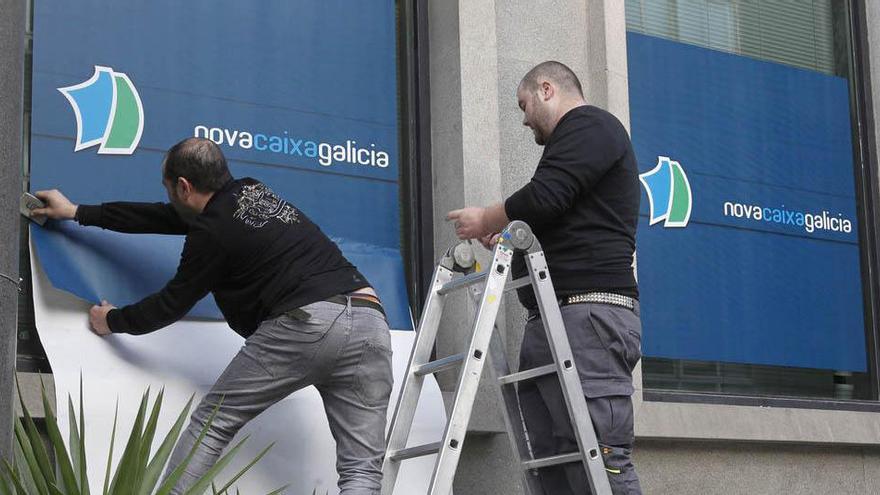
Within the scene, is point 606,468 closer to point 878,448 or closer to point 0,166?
point 0,166

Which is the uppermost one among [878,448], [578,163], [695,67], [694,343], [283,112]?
[695,67]

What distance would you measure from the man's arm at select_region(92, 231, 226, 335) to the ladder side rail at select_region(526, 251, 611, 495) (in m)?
1.18

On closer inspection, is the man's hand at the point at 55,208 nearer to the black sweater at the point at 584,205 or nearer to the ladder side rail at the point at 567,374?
the black sweater at the point at 584,205

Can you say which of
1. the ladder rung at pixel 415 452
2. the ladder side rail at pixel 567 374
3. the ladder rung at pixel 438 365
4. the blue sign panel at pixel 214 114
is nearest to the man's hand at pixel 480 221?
the ladder side rail at pixel 567 374

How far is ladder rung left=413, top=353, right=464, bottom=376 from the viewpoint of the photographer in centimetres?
526

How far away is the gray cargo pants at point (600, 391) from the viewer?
5039 mm

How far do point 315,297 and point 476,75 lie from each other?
81.0 inches

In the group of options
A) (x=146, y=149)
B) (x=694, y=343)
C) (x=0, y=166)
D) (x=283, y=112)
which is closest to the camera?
(x=0, y=166)

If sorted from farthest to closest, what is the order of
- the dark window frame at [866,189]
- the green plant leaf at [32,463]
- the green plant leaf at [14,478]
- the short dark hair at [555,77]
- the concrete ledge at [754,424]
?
the dark window frame at [866,189], the concrete ledge at [754,424], the short dark hair at [555,77], the green plant leaf at [32,463], the green plant leaf at [14,478]

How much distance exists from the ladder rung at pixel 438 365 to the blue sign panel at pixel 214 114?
3.30 ft

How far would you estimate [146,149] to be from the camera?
6055mm

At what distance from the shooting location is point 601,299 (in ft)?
17.0

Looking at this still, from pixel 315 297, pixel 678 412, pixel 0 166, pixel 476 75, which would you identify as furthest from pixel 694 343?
pixel 0 166

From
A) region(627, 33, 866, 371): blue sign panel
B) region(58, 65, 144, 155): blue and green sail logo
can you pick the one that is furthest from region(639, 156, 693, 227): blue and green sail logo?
region(58, 65, 144, 155): blue and green sail logo
